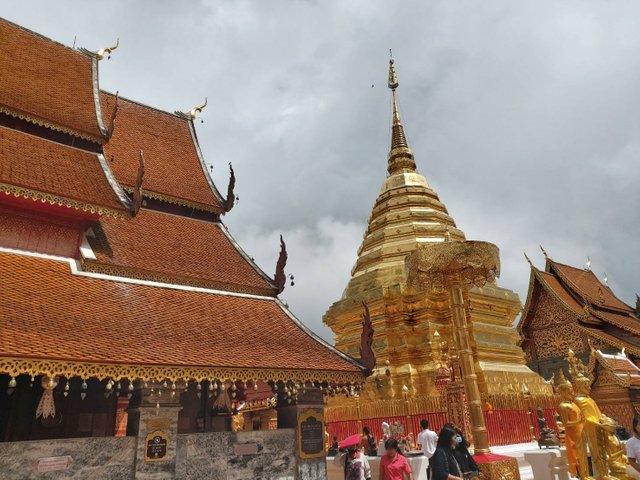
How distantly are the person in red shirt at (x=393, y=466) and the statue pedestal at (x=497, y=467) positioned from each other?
7.38ft

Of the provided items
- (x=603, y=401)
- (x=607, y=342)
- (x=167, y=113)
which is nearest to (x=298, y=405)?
(x=167, y=113)

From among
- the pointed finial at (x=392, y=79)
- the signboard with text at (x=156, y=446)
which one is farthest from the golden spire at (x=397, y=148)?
the signboard with text at (x=156, y=446)

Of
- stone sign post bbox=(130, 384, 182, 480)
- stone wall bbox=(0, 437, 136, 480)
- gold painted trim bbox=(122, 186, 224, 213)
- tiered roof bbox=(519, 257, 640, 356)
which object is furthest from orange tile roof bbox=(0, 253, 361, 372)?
tiered roof bbox=(519, 257, 640, 356)

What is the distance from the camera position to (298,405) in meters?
8.36

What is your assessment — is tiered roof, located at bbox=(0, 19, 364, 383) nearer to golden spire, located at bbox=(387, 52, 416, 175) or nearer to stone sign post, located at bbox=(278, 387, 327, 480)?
stone sign post, located at bbox=(278, 387, 327, 480)

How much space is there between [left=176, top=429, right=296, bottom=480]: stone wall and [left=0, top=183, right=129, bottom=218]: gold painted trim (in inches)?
151

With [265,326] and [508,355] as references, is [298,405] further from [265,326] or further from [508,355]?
[508,355]

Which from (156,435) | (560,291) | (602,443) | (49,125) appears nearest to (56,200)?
(49,125)

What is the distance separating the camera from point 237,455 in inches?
302

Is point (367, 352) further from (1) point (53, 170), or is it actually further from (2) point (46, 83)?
(2) point (46, 83)

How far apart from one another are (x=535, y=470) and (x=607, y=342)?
17512mm

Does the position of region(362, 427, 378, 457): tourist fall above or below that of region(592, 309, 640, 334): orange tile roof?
below

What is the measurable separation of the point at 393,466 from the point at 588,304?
22.7 metres

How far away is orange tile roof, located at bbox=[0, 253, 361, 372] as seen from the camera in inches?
234
